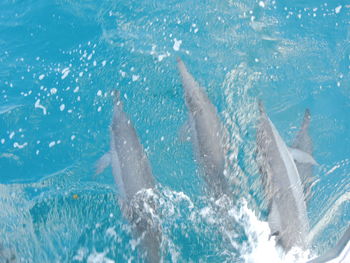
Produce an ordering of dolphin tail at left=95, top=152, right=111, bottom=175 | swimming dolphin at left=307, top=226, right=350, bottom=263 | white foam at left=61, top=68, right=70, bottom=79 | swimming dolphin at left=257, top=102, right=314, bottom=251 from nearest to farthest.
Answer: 1. swimming dolphin at left=307, top=226, right=350, bottom=263
2. swimming dolphin at left=257, top=102, right=314, bottom=251
3. dolphin tail at left=95, top=152, right=111, bottom=175
4. white foam at left=61, top=68, right=70, bottom=79

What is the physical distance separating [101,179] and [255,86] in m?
3.35

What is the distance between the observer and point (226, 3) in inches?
336

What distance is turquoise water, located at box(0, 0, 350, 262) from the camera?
20.4 feet

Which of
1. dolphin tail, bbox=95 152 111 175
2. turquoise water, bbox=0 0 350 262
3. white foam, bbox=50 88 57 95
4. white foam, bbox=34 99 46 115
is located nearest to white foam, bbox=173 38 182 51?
turquoise water, bbox=0 0 350 262

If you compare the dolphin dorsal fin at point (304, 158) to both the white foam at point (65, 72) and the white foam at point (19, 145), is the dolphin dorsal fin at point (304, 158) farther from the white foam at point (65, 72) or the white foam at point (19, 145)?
the white foam at point (19, 145)

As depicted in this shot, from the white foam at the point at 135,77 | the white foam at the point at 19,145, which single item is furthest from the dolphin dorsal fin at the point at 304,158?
the white foam at the point at 19,145

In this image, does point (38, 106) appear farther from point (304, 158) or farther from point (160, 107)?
point (304, 158)

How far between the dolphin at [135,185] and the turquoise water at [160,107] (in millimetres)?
205

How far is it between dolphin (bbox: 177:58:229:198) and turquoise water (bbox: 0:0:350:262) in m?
0.22

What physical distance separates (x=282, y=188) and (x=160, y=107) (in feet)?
9.00

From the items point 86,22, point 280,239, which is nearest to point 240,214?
point 280,239

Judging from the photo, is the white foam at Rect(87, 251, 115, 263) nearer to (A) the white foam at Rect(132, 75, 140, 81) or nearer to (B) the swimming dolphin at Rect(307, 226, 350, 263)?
(B) the swimming dolphin at Rect(307, 226, 350, 263)

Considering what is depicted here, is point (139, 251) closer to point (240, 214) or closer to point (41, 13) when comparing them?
point (240, 214)

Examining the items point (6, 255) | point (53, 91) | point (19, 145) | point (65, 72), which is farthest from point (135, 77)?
point (6, 255)
